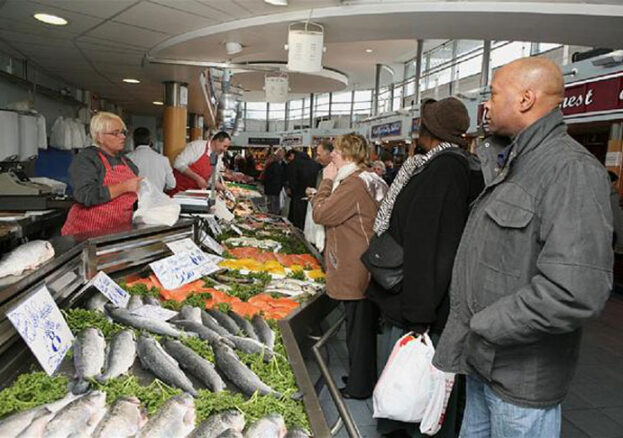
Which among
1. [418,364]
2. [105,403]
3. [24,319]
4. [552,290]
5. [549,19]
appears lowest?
[418,364]

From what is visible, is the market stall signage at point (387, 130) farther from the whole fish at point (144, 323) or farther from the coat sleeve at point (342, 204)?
the whole fish at point (144, 323)

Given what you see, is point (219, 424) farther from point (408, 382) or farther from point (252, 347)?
point (408, 382)

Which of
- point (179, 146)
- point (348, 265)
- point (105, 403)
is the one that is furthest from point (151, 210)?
point (179, 146)

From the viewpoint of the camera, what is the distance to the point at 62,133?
9781mm

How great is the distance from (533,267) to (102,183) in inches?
116

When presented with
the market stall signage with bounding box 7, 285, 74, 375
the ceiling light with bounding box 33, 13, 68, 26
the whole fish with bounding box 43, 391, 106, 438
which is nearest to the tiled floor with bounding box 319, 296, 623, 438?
the market stall signage with bounding box 7, 285, 74, 375

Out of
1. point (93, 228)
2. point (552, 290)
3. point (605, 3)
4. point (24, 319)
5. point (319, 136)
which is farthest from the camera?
point (319, 136)

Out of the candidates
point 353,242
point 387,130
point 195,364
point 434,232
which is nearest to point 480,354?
point 434,232

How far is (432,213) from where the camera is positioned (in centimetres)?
277

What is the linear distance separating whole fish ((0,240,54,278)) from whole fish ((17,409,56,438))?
0.73m

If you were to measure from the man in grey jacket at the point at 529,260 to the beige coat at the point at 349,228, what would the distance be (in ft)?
5.80

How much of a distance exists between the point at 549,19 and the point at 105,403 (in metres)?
5.13

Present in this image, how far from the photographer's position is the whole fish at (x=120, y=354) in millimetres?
1970

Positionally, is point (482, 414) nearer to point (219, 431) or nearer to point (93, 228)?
point (219, 431)
